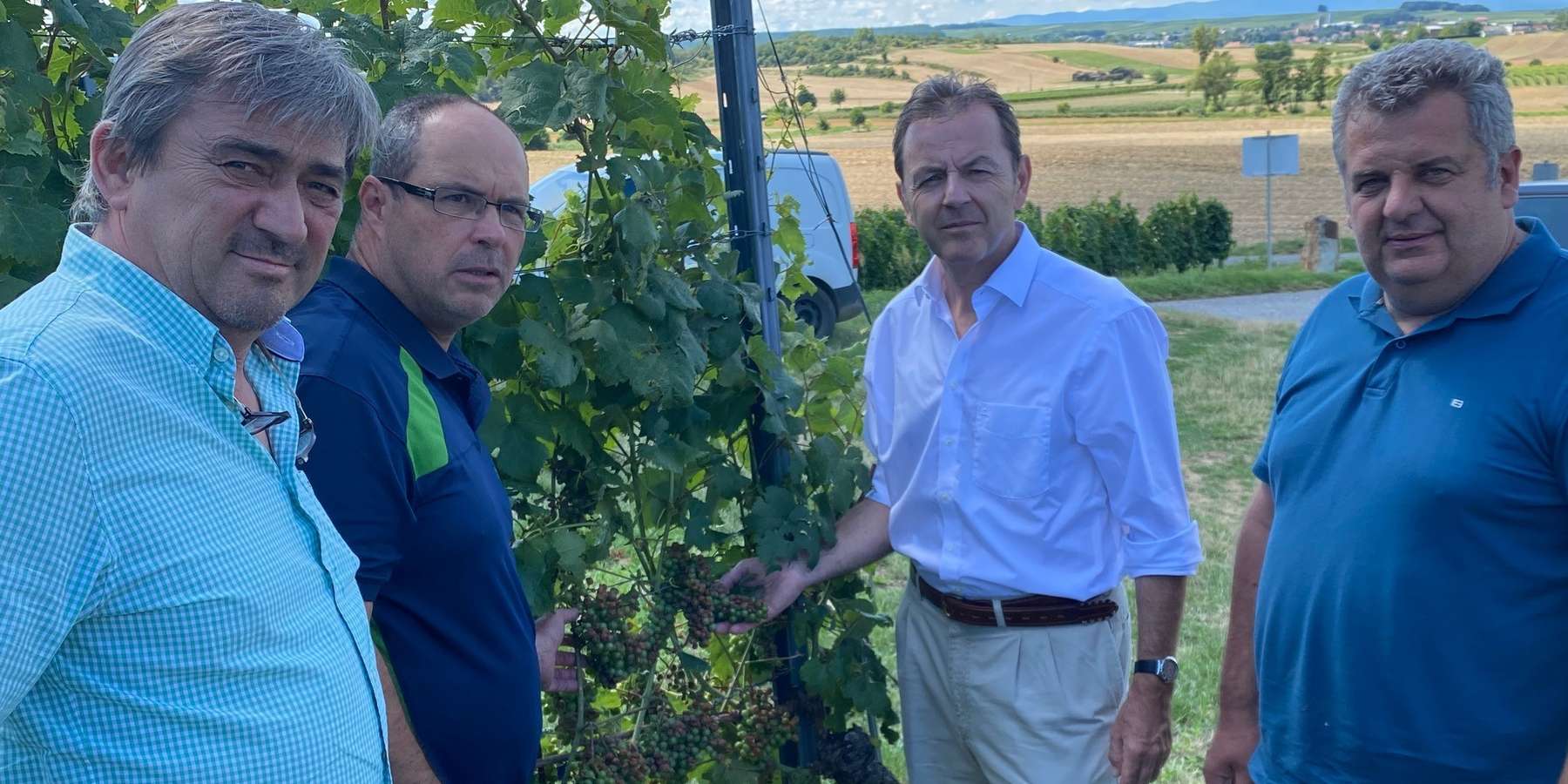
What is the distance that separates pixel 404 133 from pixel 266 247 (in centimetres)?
66

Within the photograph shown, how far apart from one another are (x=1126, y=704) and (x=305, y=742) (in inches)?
66.4

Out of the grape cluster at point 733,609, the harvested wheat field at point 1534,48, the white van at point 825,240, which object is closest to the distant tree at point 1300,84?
the harvested wheat field at point 1534,48

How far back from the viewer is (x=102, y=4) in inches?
87.0

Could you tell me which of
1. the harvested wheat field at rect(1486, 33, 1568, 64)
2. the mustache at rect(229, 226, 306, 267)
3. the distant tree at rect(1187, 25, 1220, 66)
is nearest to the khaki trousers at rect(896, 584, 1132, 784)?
the mustache at rect(229, 226, 306, 267)

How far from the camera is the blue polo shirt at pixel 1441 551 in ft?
6.21

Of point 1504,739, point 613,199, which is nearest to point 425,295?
point 613,199

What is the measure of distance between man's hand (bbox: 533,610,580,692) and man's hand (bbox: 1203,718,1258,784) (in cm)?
123

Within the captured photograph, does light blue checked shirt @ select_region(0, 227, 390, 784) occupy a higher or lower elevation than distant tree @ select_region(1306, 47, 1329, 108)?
higher

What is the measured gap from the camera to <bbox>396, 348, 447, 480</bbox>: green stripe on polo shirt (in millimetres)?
1744

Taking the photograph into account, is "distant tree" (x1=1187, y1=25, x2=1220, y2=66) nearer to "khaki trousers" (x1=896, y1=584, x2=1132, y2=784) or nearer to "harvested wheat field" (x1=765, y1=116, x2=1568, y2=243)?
"harvested wheat field" (x1=765, y1=116, x2=1568, y2=243)

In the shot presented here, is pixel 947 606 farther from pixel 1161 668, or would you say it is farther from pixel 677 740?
pixel 677 740

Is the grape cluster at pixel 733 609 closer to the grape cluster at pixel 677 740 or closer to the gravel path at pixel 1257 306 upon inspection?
the grape cluster at pixel 677 740

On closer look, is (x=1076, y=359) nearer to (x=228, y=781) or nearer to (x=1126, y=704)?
(x=1126, y=704)

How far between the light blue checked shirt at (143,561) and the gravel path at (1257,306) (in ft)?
52.2
